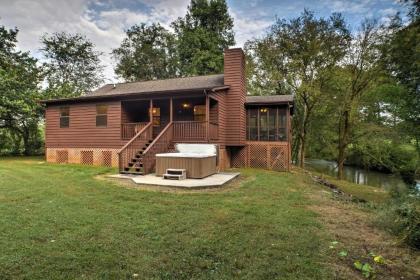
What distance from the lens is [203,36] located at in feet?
84.8

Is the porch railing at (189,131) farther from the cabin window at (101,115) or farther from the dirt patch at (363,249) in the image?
the dirt patch at (363,249)

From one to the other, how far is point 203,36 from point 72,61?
45.0 feet

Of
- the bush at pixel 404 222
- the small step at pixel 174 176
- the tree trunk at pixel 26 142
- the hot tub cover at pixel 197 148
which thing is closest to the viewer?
the bush at pixel 404 222

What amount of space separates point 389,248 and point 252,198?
3.27 meters

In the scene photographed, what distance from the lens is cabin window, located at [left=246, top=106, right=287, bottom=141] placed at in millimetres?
13984

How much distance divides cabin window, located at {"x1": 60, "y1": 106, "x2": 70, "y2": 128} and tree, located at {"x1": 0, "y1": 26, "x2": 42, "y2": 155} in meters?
3.94

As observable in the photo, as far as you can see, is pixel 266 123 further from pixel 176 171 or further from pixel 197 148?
pixel 176 171

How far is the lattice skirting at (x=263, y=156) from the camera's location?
1374 cm

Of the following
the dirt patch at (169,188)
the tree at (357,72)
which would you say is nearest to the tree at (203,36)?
the tree at (357,72)

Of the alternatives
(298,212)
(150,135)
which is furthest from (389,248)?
(150,135)

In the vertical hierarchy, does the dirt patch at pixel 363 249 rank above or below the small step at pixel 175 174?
below

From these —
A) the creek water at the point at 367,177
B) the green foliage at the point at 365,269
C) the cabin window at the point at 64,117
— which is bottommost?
the creek water at the point at 367,177

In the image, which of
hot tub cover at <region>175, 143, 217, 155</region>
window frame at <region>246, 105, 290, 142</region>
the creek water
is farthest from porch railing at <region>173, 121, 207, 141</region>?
the creek water

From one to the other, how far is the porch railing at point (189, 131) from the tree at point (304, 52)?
968 cm
